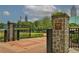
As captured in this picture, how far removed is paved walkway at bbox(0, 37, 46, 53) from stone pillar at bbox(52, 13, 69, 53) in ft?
1.05

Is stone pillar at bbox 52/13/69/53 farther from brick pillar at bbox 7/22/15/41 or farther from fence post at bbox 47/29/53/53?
brick pillar at bbox 7/22/15/41

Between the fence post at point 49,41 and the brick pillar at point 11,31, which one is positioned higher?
the brick pillar at point 11,31

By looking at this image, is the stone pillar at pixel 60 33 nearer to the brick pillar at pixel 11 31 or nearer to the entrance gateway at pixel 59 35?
the entrance gateway at pixel 59 35

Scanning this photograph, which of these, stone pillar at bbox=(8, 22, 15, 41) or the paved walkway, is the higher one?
stone pillar at bbox=(8, 22, 15, 41)

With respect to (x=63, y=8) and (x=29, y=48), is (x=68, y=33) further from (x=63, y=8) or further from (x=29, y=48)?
(x=29, y=48)

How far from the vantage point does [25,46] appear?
6.05m

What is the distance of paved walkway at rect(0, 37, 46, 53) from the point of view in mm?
6035

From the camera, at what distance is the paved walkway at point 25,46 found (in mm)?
6035

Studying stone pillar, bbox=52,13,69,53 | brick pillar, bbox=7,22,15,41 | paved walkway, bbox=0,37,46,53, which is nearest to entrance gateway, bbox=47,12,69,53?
stone pillar, bbox=52,13,69,53

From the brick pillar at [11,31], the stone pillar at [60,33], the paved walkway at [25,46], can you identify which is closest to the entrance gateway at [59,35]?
the stone pillar at [60,33]

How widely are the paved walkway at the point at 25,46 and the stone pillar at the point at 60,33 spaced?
0.32 metres

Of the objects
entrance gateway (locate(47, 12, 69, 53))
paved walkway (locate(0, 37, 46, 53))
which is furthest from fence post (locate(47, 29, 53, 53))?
paved walkway (locate(0, 37, 46, 53))
